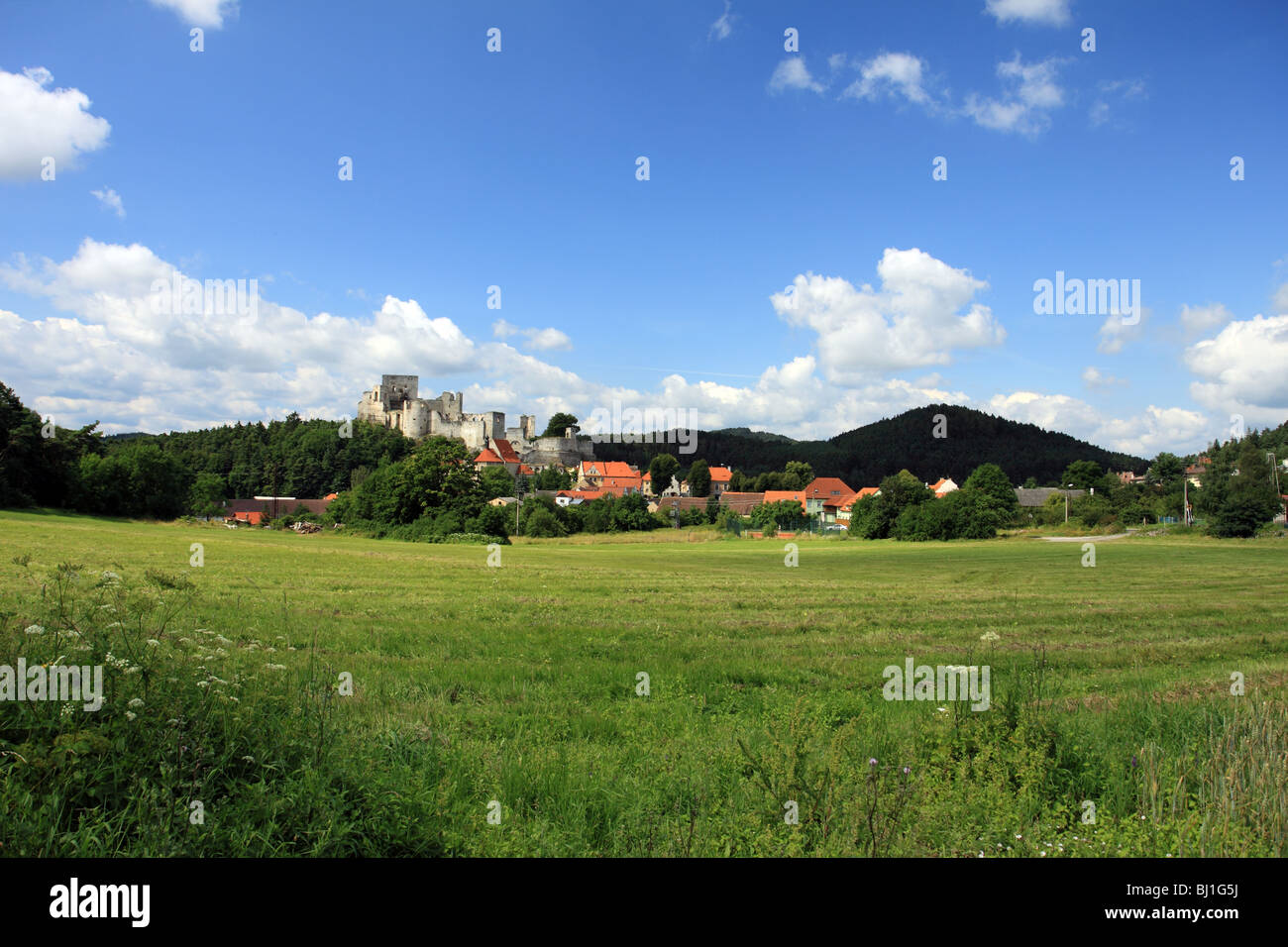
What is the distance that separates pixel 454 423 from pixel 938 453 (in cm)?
10815

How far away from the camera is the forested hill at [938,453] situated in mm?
156875

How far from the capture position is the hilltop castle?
534ft

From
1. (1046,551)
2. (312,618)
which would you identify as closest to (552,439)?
(1046,551)

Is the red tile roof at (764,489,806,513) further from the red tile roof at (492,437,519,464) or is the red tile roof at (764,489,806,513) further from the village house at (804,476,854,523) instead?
the red tile roof at (492,437,519,464)

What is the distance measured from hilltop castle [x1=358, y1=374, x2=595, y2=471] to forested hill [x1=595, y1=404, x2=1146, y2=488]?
30.3 meters

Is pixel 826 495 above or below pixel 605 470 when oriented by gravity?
below

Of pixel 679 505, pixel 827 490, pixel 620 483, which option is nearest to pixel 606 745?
pixel 679 505

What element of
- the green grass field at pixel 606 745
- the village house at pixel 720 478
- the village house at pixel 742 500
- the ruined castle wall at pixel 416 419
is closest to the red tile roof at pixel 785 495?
the village house at pixel 742 500

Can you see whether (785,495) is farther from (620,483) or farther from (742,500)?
(620,483)

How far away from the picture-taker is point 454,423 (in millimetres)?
165625

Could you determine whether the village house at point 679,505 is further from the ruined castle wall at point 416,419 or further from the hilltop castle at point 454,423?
the ruined castle wall at point 416,419
